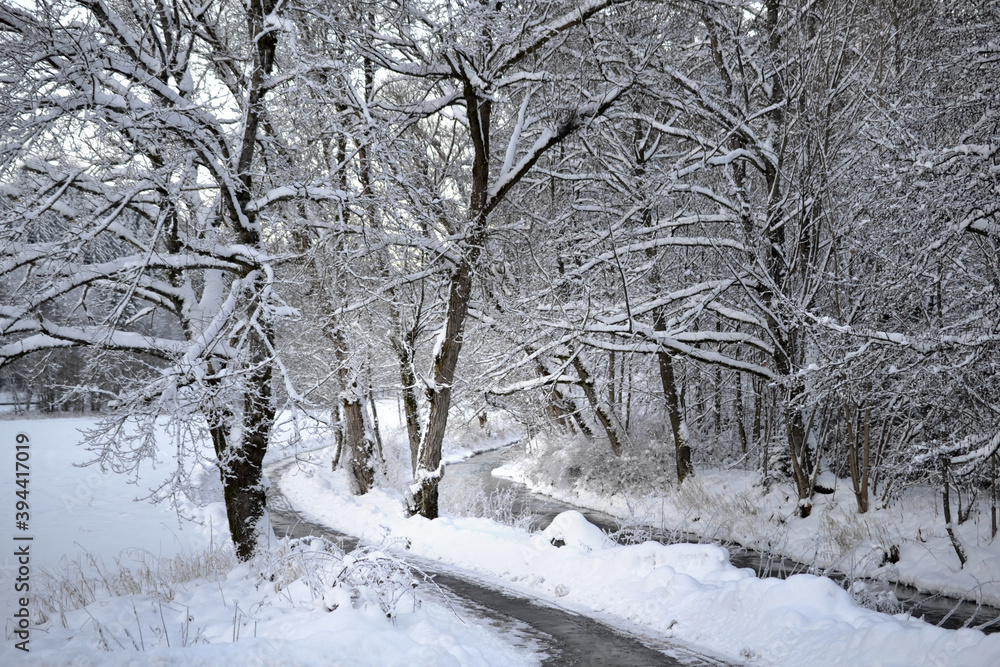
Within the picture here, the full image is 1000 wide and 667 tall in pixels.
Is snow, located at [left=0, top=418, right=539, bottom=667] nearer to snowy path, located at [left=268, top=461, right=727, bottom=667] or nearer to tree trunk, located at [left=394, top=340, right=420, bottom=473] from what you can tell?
snowy path, located at [left=268, top=461, right=727, bottom=667]

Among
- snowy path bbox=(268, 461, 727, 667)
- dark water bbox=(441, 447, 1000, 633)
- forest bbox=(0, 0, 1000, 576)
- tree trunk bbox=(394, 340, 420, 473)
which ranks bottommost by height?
dark water bbox=(441, 447, 1000, 633)

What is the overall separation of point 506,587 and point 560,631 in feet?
6.22

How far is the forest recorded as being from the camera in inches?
268

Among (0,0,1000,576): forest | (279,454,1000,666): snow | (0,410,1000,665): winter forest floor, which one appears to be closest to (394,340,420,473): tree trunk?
Answer: (0,0,1000,576): forest

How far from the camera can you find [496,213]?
1384 cm

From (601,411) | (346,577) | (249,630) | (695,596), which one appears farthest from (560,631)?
(601,411)

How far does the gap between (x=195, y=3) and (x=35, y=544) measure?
11.3 meters

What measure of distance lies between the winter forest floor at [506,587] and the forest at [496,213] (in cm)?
89

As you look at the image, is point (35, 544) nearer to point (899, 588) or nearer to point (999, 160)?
point (899, 588)

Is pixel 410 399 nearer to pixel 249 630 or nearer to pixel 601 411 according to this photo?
pixel 601 411

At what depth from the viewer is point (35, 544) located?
43.8 ft

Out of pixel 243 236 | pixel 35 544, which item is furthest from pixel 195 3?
pixel 35 544

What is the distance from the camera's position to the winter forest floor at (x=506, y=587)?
16.0ft

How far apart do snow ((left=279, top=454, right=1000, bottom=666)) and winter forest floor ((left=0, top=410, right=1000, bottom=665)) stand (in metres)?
0.02
